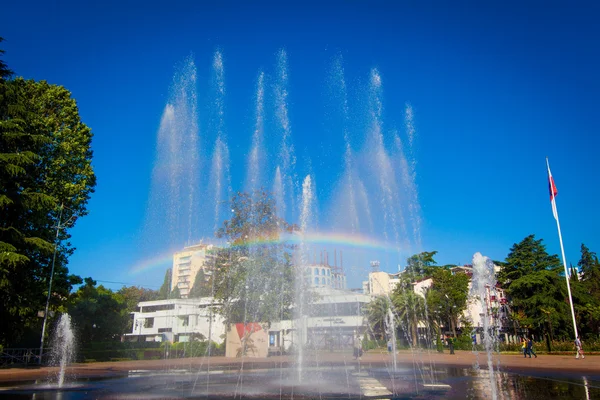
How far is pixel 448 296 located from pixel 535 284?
37.9 feet

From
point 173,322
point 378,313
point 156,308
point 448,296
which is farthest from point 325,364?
point 156,308

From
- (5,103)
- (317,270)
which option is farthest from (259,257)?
(317,270)

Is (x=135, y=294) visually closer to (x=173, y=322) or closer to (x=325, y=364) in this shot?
(x=173, y=322)

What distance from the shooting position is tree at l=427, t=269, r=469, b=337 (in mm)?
61250

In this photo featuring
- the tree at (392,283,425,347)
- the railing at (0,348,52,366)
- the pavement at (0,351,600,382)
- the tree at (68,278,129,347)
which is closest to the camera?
the pavement at (0,351,600,382)

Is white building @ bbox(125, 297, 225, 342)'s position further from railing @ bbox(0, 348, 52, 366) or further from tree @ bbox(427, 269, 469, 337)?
railing @ bbox(0, 348, 52, 366)

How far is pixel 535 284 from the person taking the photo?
55281mm

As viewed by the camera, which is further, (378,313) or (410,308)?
(378,313)

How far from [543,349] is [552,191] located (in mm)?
17184

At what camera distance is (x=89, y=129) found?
3259cm

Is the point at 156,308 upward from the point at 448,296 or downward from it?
downward

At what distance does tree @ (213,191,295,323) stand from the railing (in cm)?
1573

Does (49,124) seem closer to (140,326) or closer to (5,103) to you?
(5,103)

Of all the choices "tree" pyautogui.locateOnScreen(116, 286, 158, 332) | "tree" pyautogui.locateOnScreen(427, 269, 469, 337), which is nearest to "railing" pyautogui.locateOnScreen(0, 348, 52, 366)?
"tree" pyautogui.locateOnScreen(427, 269, 469, 337)
